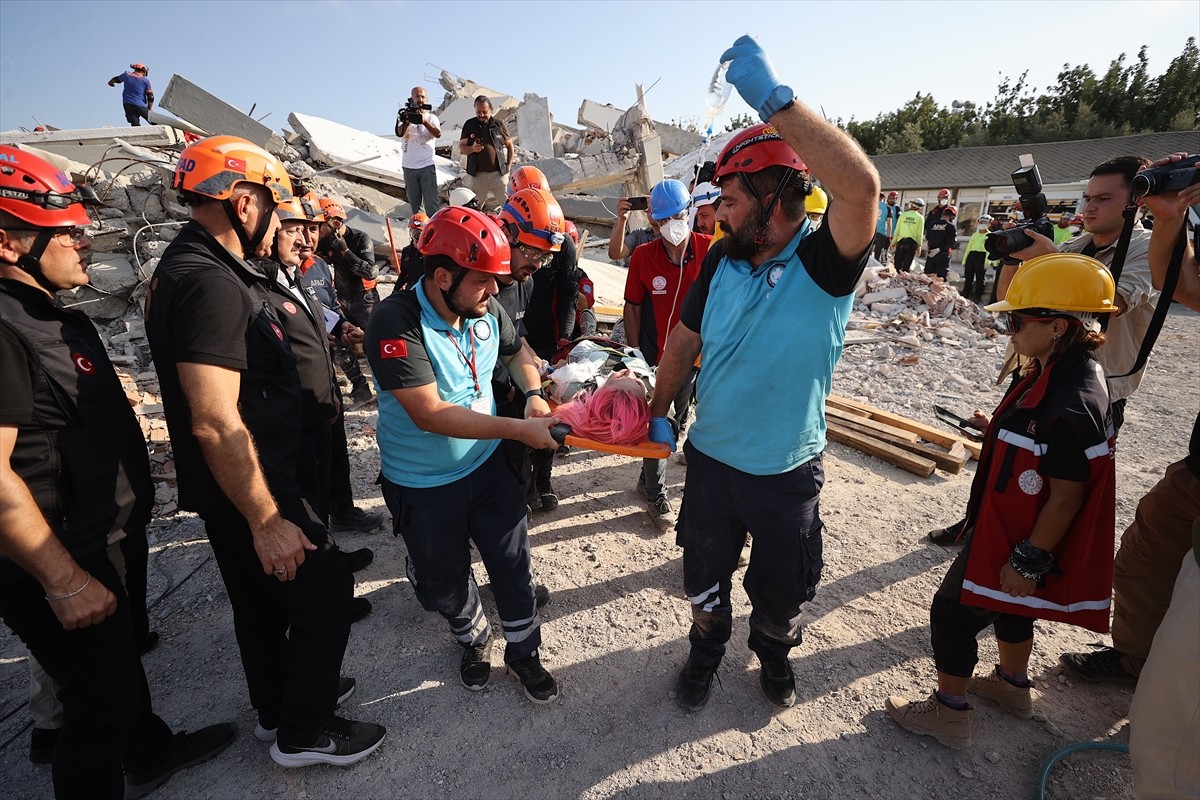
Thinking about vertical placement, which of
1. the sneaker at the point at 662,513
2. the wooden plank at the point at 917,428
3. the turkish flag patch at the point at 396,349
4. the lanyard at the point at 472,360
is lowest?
the sneaker at the point at 662,513

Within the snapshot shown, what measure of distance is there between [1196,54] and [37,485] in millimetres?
52470

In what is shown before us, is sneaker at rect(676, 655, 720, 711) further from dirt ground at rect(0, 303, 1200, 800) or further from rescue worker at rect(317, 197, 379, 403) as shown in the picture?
rescue worker at rect(317, 197, 379, 403)

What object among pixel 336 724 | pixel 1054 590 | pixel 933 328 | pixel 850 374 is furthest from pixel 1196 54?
pixel 336 724

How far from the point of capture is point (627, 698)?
2.90 meters

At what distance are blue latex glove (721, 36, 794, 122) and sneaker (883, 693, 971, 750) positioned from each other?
275 centimetres

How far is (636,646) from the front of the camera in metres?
3.25

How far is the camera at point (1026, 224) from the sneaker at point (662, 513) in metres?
2.80

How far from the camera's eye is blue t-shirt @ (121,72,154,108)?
399 inches

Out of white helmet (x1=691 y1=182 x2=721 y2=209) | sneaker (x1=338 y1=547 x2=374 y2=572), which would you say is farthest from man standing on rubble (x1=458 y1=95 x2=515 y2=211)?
sneaker (x1=338 y1=547 x2=374 y2=572)

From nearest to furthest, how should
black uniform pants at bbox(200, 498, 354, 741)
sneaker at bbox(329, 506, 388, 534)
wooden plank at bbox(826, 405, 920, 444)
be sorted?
black uniform pants at bbox(200, 498, 354, 741), sneaker at bbox(329, 506, 388, 534), wooden plank at bbox(826, 405, 920, 444)

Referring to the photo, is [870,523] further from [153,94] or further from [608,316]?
[153,94]

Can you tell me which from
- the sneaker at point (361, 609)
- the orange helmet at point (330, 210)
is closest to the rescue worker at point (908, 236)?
the orange helmet at point (330, 210)

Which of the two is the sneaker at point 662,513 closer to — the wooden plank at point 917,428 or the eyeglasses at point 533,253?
the eyeglasses at point 533,253

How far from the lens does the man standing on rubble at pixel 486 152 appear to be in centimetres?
917
